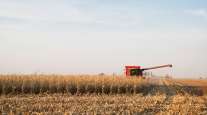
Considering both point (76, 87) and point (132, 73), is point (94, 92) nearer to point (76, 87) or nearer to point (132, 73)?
point (76, 87)

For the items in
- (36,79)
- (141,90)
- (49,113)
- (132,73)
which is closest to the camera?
(49,113)

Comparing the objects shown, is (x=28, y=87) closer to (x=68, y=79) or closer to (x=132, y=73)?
(x=68, y=79)

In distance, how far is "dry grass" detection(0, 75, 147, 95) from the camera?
79.4 feet

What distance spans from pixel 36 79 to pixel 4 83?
2184mm

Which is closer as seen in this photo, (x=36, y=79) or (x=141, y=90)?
(x=36, y=79)

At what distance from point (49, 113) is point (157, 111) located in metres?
3.95

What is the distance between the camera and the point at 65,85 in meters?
25.3

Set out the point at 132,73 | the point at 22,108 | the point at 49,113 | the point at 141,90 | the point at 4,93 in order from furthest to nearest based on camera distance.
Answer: the point at 132,73
the point at 141,90
the point at 4,93
the point at 22,108
the point at 49,113

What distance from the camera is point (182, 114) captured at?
566 inches

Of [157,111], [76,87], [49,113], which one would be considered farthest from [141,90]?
[49,113]

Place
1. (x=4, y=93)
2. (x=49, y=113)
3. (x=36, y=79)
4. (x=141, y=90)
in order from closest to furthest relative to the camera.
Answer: (x=49, y=113), (x=4, y=93), (x=36, y=79), (x=141, y=90)

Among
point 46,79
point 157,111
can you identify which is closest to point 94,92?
point 46,79

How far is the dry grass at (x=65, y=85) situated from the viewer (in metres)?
24.2

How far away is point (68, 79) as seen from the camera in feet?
85.0
